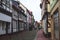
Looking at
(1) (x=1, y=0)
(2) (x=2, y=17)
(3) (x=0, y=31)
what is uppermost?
(1) (x=1, y=0)

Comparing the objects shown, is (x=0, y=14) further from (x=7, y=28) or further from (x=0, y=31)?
(x=7, y=28)

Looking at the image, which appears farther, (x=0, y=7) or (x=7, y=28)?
(x=7, y=28)

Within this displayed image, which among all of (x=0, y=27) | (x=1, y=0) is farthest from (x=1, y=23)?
(x=1, y=0)

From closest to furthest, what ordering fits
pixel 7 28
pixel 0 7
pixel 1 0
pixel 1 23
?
pixel 0 7, pixel 1 0, pixel 1 23, pixel 7 28

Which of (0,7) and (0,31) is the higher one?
(0,7)

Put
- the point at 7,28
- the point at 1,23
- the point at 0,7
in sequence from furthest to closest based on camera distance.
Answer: the point at 7,28 < the point at 1,23 < the point at 0,7

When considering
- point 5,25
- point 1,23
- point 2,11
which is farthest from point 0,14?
point 5,25

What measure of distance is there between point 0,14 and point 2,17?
1319 millimetres

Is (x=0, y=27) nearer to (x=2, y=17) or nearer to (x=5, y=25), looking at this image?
(x=2, y=17)

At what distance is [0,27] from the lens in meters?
28.2

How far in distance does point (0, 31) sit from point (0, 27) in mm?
811

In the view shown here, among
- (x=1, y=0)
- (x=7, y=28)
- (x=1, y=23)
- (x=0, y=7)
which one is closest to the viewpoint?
(x=0, y=7)

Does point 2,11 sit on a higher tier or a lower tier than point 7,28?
higher

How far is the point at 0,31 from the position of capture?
2766 centimetres
